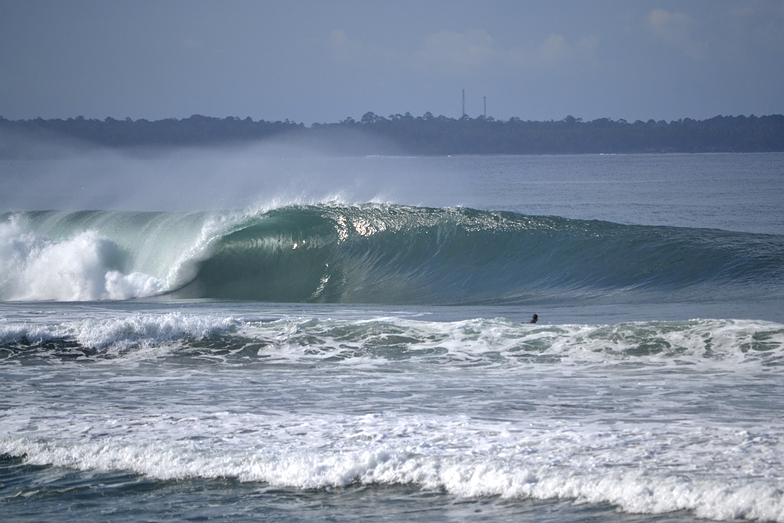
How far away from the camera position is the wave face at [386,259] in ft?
51.7

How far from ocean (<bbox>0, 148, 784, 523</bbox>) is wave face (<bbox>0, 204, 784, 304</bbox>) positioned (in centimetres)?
8

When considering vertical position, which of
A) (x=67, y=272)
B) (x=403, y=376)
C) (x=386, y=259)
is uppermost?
(x=386, y=259)

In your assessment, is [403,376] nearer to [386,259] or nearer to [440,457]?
[440,457]

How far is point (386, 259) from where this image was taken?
61.0 ft

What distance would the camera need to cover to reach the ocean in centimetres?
502

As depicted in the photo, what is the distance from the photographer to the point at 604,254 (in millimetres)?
17141

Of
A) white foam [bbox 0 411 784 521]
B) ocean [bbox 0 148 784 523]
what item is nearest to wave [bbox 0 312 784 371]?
ocean [bbox 0 148 784 523]

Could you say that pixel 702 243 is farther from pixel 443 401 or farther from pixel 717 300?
pixel 443 401

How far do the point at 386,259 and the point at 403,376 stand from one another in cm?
1031

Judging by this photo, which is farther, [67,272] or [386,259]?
[67,272]

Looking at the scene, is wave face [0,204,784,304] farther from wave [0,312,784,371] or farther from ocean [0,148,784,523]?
wave [0,312,784,371]

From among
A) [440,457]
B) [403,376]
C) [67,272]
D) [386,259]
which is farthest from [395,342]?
[67,272]

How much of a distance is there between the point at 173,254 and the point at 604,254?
1128 centimetres

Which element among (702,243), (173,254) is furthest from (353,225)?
(702,243)
